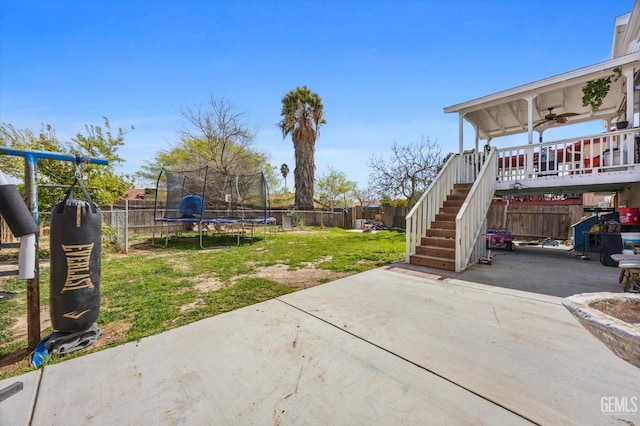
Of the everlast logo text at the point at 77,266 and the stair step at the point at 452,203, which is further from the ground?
the stair step at the point at 452,203

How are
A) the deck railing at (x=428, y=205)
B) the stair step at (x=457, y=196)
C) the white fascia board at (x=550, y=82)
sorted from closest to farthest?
the white fascia board at (x=550, y=82) → the deck railing at (x=428, y=205) → the stair step at (x=457, y=196)

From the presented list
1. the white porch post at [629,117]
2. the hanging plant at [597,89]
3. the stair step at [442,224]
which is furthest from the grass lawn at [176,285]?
the hanging plant at [597,89]

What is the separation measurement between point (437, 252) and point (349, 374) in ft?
13.2

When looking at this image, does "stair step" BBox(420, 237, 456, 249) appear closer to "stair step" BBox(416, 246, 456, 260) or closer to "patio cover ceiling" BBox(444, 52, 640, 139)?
"stair step" BBox(416, 246, 456, 260)

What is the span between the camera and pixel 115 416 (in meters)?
1.42

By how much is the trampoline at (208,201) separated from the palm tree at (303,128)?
530cm

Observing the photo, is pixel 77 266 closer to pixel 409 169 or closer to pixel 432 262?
pixel 432 262

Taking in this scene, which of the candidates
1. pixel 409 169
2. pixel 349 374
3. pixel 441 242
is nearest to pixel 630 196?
pixel 441 242

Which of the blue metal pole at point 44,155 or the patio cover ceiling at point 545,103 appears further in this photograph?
the patio cover ceiling at point 545,103

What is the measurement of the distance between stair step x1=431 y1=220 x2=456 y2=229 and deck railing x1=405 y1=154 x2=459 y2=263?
4.0 inches

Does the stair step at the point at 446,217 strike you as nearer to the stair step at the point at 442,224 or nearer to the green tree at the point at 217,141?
the stair step at the point at 442,224

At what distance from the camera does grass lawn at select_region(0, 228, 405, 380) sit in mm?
2455

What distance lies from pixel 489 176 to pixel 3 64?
10.8 meters

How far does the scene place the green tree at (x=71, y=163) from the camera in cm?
623
